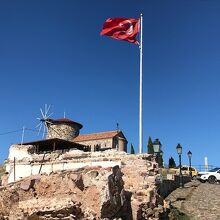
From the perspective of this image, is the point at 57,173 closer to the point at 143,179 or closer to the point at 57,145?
the point at 143,179

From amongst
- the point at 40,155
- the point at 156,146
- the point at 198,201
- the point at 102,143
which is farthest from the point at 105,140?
the point at 156,146

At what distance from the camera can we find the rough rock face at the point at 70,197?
12.2 metres

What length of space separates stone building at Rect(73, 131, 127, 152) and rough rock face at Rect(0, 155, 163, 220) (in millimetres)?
37625

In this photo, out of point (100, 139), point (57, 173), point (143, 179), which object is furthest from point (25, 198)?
point (100, 139)

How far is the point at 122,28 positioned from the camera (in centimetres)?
2481

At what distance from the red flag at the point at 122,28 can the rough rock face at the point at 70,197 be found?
11.9m

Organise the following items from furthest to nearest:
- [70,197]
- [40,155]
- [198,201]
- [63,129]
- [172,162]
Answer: [63,129] → [172,162] → [40,155] → [198,201] → [70,197]

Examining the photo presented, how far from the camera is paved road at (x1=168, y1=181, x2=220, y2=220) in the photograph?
20.2 metres

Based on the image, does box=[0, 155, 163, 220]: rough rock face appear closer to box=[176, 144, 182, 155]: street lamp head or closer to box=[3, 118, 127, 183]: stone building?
box=[3, 118, 127, 183]: stone building

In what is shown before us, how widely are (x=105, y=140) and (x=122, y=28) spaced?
30790 millimetres

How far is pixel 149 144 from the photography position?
180 ft

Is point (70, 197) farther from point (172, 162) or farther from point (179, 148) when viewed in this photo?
point (172, 162)

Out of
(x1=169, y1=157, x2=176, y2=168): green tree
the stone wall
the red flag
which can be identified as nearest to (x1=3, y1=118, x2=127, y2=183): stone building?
the stone wall

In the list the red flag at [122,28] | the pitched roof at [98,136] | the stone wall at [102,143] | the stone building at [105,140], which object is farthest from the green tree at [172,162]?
the red flag at [122,28]
